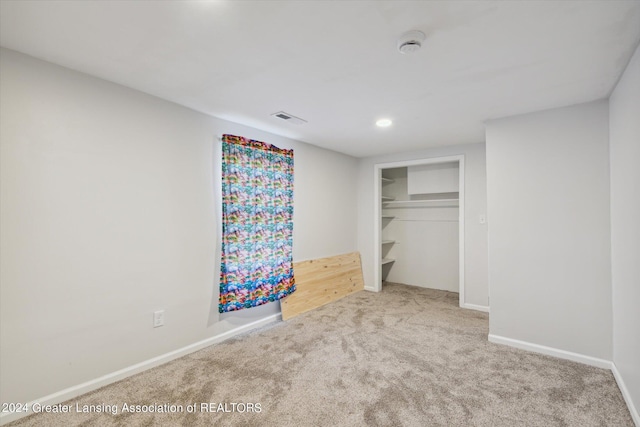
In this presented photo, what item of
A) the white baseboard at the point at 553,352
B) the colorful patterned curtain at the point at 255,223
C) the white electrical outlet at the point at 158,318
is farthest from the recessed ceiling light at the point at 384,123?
the white electrical outlet at the point at 158,318

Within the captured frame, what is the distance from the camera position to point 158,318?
8.23 ft

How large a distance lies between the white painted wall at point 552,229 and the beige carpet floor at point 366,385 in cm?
32

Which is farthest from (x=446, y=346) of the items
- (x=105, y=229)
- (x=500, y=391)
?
(x=105, y=229)

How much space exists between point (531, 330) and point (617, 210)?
125cm

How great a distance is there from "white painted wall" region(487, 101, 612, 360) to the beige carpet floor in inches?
12.7

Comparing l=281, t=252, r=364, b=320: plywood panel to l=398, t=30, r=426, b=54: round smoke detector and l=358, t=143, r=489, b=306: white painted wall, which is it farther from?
l=398, t=30, r=426, b=54: round smoke detector

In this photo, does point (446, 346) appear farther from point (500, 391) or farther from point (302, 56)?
point (302, 56)

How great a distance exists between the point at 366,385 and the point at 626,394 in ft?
5.66

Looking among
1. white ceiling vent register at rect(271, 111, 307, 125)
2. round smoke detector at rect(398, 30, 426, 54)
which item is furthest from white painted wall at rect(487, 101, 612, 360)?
white ceiling vent register at rect(271, 111, 307, 125)

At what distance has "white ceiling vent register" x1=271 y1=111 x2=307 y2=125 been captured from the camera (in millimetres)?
2861

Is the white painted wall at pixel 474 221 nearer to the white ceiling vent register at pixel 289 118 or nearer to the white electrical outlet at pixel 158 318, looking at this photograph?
the white ceiling vent register at pixel 289 118

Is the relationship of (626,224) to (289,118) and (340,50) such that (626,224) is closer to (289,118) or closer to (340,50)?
(340,50)

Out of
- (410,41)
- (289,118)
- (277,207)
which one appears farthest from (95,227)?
(410,41)

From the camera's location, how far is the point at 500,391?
211 cm
